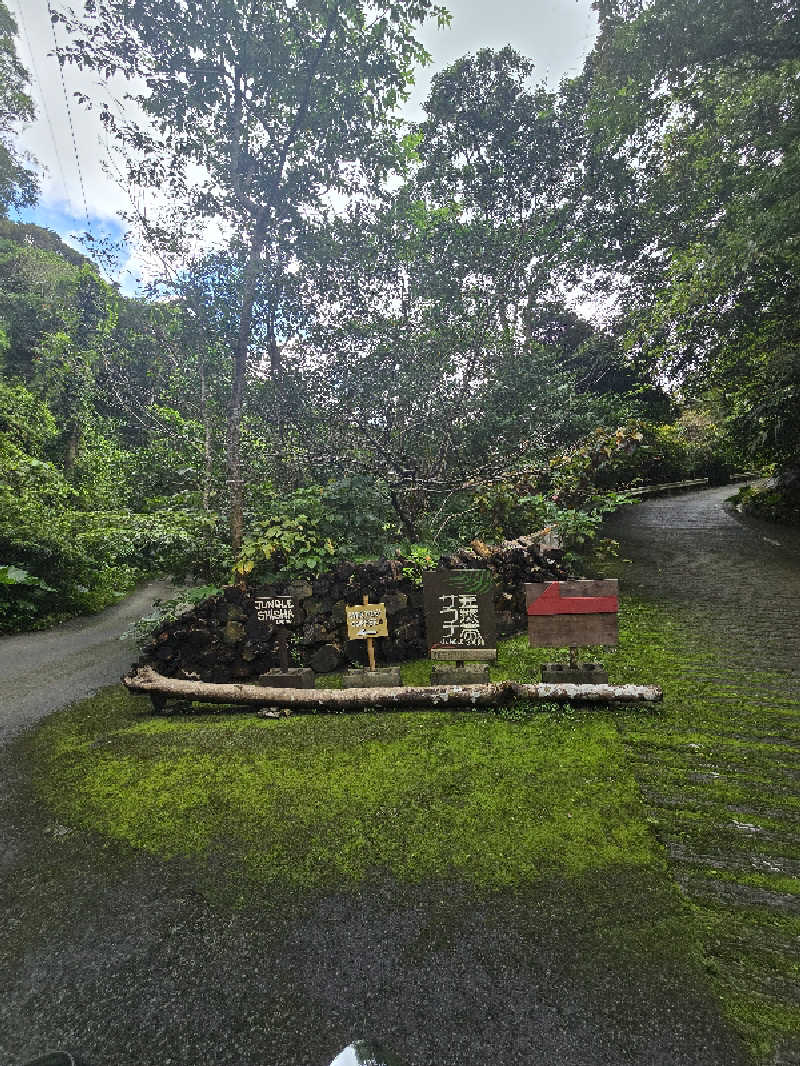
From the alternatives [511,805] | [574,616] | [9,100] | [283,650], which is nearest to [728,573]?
[574,616]

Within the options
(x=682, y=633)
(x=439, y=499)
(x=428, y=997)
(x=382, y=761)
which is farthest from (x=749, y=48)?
(x=428, y=997)

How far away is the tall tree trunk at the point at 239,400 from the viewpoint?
6.97 meters

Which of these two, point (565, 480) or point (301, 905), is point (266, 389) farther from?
point (301, 905)

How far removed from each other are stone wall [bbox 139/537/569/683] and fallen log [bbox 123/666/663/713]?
627mm

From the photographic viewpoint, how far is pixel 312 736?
430 centimetres

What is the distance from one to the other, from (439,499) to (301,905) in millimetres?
7149

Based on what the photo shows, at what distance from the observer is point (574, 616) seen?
180 inches

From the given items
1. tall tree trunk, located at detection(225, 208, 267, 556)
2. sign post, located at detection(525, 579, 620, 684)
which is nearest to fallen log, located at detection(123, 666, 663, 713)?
sign post, located at detection(525, 579, 620, 684)

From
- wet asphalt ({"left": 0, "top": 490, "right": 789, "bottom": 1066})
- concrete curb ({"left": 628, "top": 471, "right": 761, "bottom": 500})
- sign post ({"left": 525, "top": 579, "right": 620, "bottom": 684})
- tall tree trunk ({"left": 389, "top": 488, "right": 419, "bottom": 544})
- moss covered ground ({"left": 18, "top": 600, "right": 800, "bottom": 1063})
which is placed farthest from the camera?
concrete curb ({"left": 628, "top": 471, "right": 761, "bottom": 500})

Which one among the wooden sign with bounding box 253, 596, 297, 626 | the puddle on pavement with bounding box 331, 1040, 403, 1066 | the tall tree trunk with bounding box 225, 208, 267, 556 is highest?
the tall tree trunk with bounding box 225, 208, 267, 556

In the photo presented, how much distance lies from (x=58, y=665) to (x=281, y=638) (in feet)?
14.6

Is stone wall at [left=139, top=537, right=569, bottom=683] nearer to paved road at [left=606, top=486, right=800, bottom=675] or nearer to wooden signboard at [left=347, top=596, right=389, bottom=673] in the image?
wooden signboard at [left=347, top=596, right=389, bottom=673]

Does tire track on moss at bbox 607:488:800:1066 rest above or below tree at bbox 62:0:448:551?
below

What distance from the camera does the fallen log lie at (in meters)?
4.32
